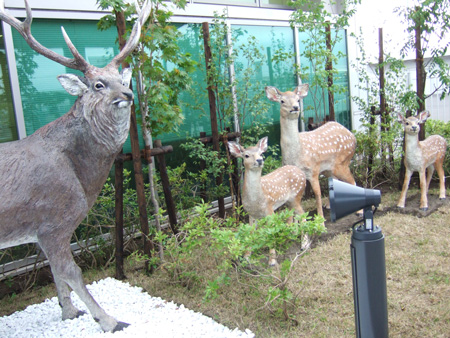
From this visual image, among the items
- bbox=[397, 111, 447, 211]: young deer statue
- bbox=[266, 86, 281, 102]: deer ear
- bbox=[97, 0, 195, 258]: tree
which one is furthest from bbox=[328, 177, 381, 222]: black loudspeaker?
bbox=[397, 111, 447, 211]: young deer statue

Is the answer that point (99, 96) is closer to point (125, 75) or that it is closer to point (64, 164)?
point (125, 75)

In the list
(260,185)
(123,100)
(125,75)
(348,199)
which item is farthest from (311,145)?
(348,199)

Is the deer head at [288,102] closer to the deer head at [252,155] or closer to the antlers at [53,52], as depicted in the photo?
the deer head at [252,155]

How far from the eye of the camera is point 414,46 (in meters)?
6.23

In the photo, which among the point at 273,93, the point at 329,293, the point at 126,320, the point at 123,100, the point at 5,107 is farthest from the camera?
the point at 273,93

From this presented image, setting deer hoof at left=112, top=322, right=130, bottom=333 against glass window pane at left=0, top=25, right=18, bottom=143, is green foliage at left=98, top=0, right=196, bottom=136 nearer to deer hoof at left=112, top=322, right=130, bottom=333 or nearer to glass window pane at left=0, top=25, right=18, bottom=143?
glass window pane at left=0, top=25, right=18, bottom=143

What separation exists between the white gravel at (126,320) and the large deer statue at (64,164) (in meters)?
0.25

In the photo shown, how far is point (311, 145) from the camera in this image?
5.11m

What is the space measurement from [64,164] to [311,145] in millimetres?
3066

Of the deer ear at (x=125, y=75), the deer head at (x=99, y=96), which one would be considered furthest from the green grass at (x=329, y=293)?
the deer ear at (x=125, y=75)

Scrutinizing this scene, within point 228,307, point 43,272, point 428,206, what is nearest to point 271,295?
point 228,307

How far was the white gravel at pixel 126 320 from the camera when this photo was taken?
10.0ft

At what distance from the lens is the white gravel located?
120 inches

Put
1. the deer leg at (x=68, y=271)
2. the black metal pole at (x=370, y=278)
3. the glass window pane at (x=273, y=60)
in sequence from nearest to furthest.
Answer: the black metal pole at (x=370, y=278), the deer leg at (x=68, y=271), the glass window pane at (x=273, y=60)
